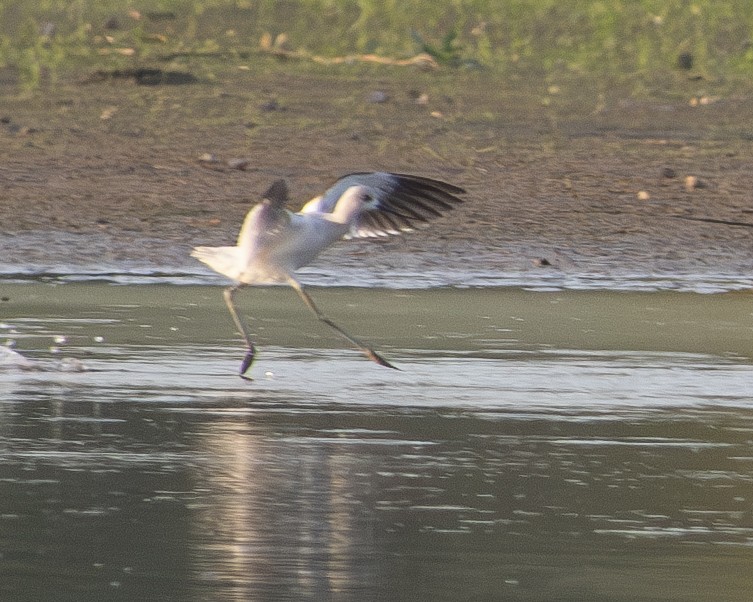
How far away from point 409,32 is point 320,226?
1122 cm

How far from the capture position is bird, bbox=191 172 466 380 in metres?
8.62

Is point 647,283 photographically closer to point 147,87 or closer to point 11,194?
point 11,194

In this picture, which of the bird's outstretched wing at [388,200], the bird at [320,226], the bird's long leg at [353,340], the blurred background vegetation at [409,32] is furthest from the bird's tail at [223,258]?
the blurred background vegetation at [409,32]

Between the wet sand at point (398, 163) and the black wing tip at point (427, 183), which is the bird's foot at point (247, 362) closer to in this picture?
the black wing tip at point (427, 183)

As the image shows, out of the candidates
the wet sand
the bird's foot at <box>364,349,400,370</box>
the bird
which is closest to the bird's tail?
the bird

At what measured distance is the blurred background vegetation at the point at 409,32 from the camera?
61.9 feet

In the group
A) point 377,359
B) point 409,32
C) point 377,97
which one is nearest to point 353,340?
point 377,359

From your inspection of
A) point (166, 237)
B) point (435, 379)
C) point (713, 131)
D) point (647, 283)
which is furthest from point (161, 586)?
point (713, 131)

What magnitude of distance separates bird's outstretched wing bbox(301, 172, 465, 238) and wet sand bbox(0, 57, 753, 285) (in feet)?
8.78

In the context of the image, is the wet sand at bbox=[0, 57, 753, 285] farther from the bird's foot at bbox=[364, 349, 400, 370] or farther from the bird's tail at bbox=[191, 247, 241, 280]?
the bird's foot at bbox=[364, 349, 400, 370]

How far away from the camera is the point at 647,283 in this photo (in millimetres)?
11648

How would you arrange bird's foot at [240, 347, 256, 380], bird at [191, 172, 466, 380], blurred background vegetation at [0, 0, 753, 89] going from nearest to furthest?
1. bird's foot at [240, 347, 256, 380]
2. bird at [191, 172, 466, 380]
3. blurred background vegetation at [0, 0, 753, 89]

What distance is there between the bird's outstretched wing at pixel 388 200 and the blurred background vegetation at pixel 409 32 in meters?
9.33

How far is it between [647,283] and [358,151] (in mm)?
4130
